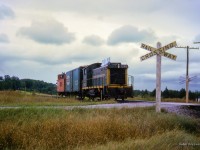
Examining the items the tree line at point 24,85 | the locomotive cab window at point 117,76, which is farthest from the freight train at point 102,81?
the tree line at point 24,85

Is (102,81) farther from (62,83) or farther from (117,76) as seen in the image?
(62,83)

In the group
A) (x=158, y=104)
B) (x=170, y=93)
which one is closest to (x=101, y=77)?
(x=158, y=104)

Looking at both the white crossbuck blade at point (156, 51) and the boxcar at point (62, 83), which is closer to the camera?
the white crossbuck blade at point (156, 51)

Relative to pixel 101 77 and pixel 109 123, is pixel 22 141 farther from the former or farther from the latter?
pixel 101 77

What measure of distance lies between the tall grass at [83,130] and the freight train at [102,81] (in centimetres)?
1370

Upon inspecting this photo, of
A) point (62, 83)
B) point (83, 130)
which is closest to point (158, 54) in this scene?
point (83, 130)

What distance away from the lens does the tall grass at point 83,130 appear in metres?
11.8

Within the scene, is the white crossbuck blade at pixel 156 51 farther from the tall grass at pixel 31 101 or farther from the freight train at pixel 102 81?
the freight train at pixel 102 81

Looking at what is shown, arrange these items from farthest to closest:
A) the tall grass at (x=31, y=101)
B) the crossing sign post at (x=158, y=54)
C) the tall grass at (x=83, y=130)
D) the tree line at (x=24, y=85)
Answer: the tree line at (x=24, y=85) < the tall grass at (x=31, y=101) < the crossing sign post at (x=158, y=54) < the tall grass at (x=83, y=130)

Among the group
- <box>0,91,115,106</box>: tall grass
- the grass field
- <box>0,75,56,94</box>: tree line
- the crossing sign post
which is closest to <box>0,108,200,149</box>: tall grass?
the grass field

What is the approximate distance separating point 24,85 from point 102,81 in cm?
7324

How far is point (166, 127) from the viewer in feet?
52.1

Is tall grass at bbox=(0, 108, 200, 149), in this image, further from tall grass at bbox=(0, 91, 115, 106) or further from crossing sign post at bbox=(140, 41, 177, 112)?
tall grass at bbox=(0, 91, 115, 106)

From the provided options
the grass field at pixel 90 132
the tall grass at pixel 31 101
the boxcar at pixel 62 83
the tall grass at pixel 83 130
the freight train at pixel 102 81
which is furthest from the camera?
the boxcar at pixel 62 83
